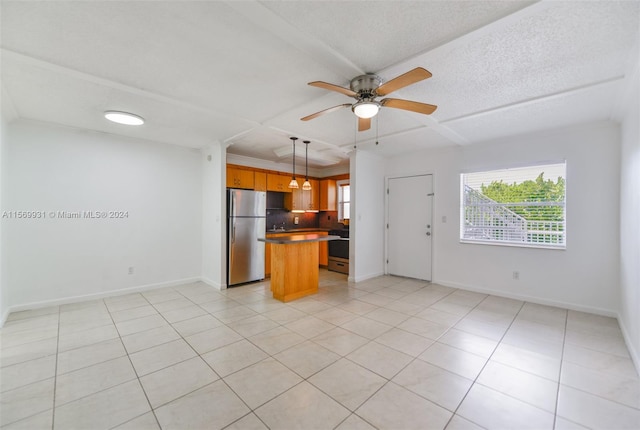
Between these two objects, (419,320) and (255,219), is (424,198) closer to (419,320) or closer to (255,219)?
(419,320)

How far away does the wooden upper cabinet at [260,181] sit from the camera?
5.27 metres

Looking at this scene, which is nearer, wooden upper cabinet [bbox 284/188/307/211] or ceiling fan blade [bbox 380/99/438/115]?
ceiling fan blade [bbox 380/99/438/115]

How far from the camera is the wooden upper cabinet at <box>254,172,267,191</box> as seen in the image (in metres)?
5.27

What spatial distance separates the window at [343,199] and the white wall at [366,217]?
3.65ft

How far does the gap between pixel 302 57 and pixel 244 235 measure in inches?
135

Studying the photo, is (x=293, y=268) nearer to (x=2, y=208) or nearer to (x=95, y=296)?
(x=95, y=296)

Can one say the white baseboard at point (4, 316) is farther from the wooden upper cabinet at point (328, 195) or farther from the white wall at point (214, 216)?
the wooden upper cabinet at point (328, 195)

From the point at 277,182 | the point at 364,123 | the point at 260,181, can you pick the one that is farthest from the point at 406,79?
the point at 277,182

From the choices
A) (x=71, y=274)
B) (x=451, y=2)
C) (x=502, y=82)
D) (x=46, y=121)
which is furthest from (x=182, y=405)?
(x=46, y=121)

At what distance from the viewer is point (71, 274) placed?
12.2 feet

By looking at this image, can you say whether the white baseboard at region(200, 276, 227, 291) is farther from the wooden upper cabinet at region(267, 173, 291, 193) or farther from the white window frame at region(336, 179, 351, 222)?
the white window frame at region(336, 179, 351, 222)

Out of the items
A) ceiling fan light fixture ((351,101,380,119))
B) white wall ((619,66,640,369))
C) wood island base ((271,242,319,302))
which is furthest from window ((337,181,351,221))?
white wall ((619,66,640,369))

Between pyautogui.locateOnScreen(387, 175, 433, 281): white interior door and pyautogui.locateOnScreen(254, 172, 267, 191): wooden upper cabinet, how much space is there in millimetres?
2615

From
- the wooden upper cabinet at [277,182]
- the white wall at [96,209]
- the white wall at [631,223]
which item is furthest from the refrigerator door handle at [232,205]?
the white wall at [631,223]
